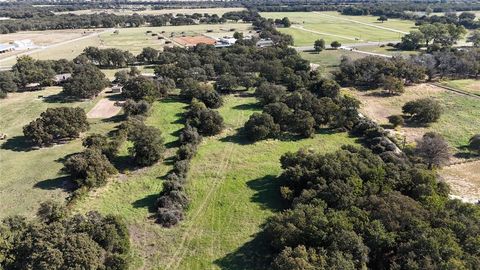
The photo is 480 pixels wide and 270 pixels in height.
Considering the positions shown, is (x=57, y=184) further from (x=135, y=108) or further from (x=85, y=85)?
(x=85, y=85)

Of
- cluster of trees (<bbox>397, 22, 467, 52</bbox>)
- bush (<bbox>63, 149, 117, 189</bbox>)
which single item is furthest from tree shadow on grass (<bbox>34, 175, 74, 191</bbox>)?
cluster of trees (<bbox>397, 22, 467, 52</bbox>)

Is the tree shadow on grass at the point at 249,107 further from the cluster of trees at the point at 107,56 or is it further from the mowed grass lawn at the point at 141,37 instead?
the mowed grass lawn at the point at 141,37

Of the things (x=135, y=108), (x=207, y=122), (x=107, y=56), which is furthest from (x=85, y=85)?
(x=207, y=122)

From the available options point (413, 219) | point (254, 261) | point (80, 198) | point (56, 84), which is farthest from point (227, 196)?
point (56, 84)

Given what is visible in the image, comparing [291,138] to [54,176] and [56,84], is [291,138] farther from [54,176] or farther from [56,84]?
[56,84]

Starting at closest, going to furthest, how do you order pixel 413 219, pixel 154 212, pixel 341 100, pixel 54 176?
pixel 413 219 < pixel 154 212 < pixel 54 176 < pixel 341 100

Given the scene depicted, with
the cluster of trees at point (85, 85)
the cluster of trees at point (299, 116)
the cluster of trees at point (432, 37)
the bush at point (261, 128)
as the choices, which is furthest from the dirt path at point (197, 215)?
the cluster of trees at point (432, 37)
